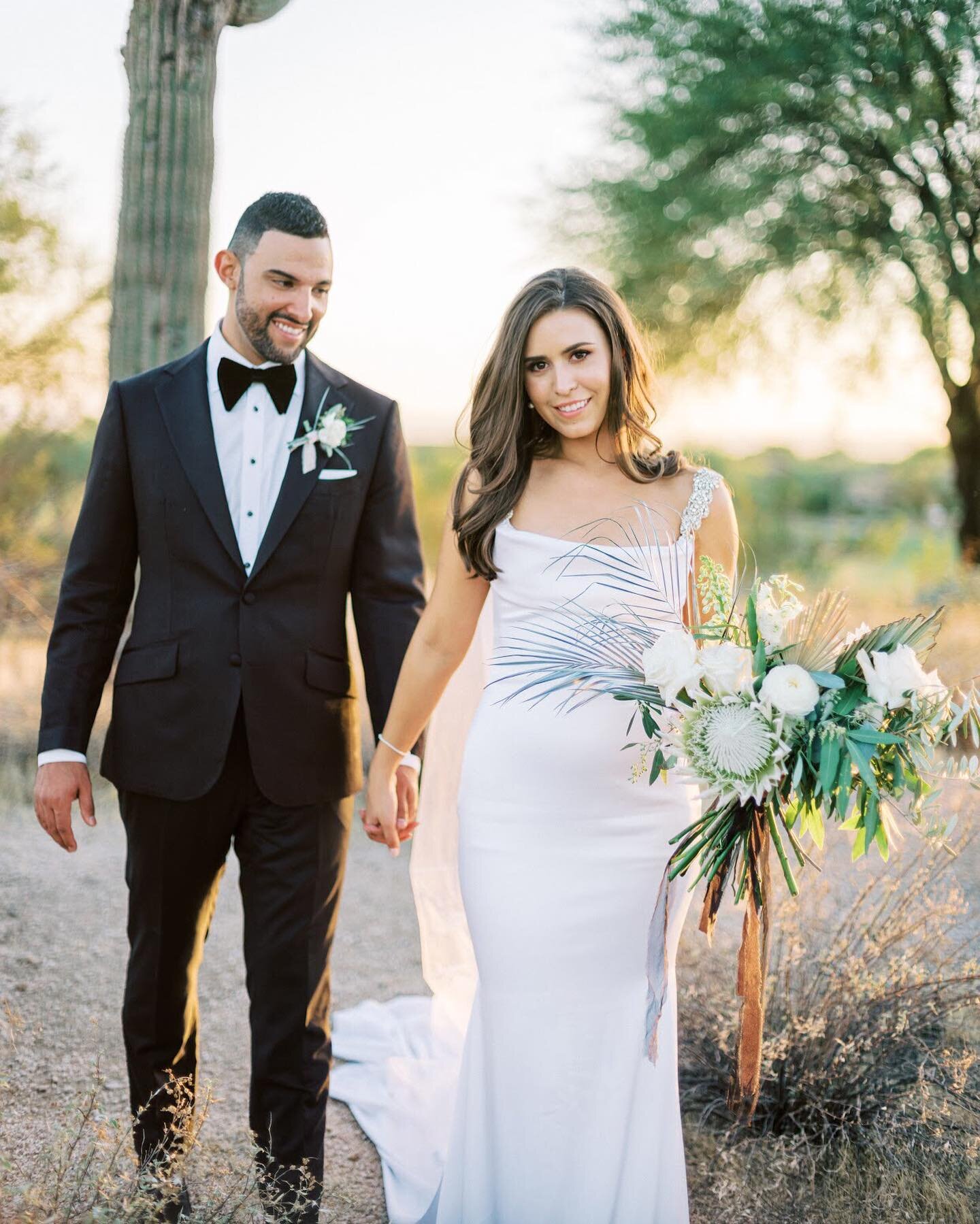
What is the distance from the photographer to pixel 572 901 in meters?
2.69

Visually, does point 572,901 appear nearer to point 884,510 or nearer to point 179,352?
point 179,352

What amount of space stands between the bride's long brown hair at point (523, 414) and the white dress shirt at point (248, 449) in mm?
473

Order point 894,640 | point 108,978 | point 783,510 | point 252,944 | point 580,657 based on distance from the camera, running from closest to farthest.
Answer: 1. point 894,640
2. point 580,657
3. point 252,944
4. point 108,978
5. point 783,510

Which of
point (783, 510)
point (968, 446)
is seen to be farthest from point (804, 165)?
point (783, 510)

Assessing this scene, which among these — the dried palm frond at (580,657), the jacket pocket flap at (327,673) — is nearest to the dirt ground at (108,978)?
the jacket pocket flap at (327,673)

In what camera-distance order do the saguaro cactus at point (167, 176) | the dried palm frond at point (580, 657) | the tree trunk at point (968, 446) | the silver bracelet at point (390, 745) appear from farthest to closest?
1. the tree trunk at point (968, 446)
2. the saguaro cactus at point (167, 176)
3. the silver bracelet at point (390, 745)
4. the dried palm frond at point (580, 657)

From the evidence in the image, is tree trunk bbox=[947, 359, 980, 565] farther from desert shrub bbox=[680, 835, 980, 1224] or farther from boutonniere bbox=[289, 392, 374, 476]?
boutonniere bbox=[289, 392, 374, 476]

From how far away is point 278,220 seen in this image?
2.77 meters

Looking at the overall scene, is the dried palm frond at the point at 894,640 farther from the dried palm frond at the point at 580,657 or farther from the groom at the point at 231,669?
the groom at the point at 231,669

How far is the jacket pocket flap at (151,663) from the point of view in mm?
2783

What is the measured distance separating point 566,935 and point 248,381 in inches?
63.2

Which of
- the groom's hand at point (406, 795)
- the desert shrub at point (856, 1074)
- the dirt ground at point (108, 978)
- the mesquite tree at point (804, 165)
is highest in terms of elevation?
the mesquite tree at point (804, 165)

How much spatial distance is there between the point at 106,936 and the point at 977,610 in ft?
23.0

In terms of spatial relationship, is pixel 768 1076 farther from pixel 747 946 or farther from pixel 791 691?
pixel 791 691
